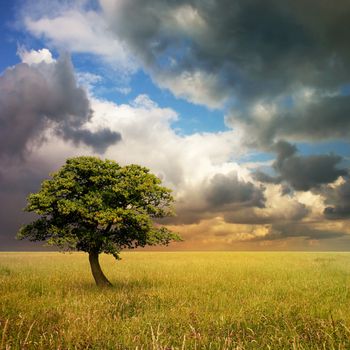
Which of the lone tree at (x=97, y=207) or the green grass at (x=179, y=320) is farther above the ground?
the lone tree at (x=97, y=207)

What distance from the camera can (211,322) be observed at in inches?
457

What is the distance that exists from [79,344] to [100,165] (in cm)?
1388

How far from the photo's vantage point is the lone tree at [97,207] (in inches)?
774

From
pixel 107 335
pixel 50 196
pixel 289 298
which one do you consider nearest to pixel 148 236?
pixel 50 196

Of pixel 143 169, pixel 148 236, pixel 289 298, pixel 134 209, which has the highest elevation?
pixel 143 169

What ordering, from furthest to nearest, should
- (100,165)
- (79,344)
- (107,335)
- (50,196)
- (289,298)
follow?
(100,165) < (50,196) < (289,298) < (107,335) < (79,344)

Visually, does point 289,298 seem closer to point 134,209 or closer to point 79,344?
point 134,209

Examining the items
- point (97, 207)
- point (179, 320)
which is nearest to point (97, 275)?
point (97, 207)

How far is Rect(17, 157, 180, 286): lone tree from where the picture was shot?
64.5 feet

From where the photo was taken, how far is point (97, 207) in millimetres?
19672

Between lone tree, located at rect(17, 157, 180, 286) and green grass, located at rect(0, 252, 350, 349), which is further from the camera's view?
lone tree, located at rect(17, 157, 180, 286)

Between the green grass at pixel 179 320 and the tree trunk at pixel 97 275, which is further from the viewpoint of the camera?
the tree trunk at pixel 97 275

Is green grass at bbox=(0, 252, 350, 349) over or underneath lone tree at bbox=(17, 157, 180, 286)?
underneath

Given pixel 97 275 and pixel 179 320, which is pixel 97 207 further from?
pixel 179 320
